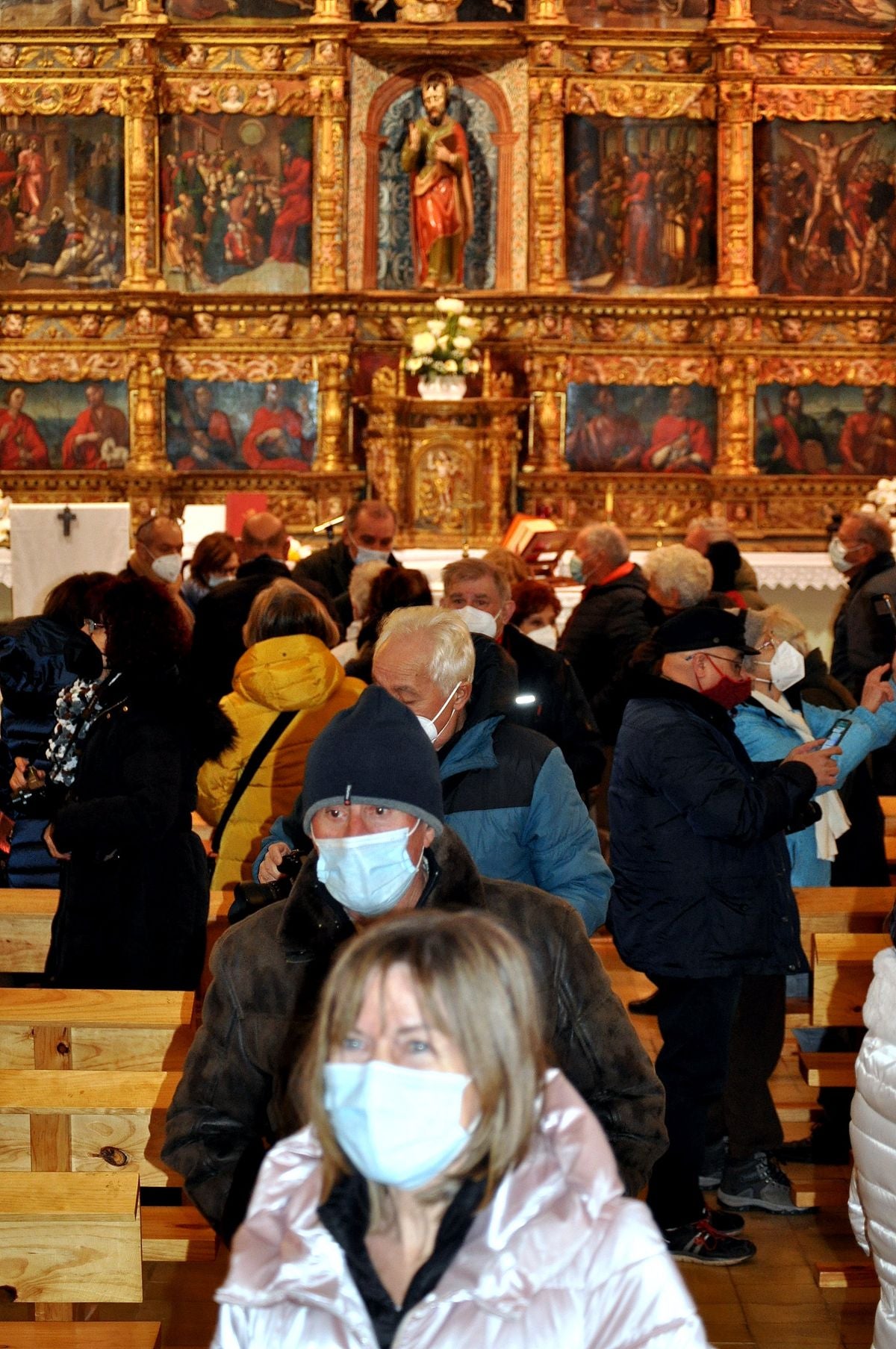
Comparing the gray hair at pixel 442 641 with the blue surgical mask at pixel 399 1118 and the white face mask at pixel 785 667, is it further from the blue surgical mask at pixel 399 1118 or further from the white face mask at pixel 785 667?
the blue surgical mask at pixel 399 1118

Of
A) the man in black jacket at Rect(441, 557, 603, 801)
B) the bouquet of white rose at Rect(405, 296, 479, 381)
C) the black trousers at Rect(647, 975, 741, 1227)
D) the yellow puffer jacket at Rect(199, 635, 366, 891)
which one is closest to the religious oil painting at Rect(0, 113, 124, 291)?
the bouquet of white rose at Rect(405, 296, 479, 381)

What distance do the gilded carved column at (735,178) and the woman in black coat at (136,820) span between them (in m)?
10.8

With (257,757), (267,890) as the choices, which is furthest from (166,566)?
(267,890)

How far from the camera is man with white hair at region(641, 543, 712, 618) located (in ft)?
22.8

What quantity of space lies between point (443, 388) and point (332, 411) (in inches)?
38.0

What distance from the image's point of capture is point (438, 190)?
Answer: 14.6 m

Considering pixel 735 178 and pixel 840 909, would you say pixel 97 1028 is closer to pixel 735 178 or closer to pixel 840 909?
pixel 840 909

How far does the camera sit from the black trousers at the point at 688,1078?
443 centimetres

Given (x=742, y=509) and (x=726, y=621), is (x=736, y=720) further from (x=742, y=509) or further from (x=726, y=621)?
(x=742, y=509)

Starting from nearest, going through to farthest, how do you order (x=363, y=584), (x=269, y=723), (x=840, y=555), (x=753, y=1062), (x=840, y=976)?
1. (x=840, y=976)
2. (x=753, y=1062)
3. (x=269, y=723)
4. (x=363, y=584)
5. (x=840, y=555)

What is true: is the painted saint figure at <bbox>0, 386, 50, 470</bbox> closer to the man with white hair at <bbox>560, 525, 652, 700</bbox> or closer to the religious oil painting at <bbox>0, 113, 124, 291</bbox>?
the religious oil painting at <bbox>0, 113, 124, 291</bbox>

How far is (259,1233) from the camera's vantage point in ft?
6.22

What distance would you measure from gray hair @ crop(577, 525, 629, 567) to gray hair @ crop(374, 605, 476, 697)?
4.24m

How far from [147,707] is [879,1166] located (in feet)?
7.71
